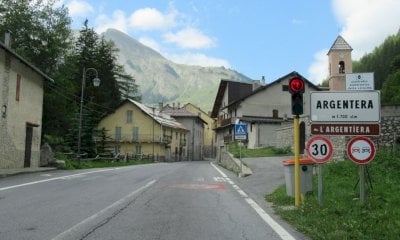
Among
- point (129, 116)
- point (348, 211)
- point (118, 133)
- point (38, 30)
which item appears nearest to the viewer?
point (348, 211)

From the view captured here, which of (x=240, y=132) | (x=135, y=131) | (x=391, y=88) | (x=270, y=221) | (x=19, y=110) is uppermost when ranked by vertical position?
(x=391, y=88)

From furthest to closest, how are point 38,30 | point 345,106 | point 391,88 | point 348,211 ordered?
point 391,88
point 38,30
point 345,106
point 348,211

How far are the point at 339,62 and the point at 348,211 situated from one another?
2021 inches

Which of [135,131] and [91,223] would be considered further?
[135,131]

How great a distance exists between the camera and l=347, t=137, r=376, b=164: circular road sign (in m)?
10.2

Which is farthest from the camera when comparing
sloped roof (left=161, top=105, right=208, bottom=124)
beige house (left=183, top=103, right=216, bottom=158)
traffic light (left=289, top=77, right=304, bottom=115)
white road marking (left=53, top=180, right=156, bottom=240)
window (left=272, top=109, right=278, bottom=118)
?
beige house (left=183, top=103, right=216, bottom=158)

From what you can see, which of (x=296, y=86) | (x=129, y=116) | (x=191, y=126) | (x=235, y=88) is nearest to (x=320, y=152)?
(x=296, y=86)

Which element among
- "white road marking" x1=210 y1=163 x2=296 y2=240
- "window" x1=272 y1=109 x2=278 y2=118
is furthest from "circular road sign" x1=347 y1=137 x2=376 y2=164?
"window" x1=272 y1=109 x2=278 y2=118

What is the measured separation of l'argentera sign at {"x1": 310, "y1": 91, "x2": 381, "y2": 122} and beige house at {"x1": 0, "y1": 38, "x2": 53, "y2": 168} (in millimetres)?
19992

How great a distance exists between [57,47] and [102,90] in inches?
904

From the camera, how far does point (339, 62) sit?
58562mm

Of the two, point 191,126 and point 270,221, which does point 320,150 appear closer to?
point 270,221

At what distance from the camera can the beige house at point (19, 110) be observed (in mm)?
26969

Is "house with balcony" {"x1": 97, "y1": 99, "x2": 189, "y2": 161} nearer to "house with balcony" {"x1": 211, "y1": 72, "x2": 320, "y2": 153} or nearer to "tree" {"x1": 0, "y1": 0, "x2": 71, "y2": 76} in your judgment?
"house with balcony" {"x1": 211, "y1": 72, "x2": 320, "y2": 153}
